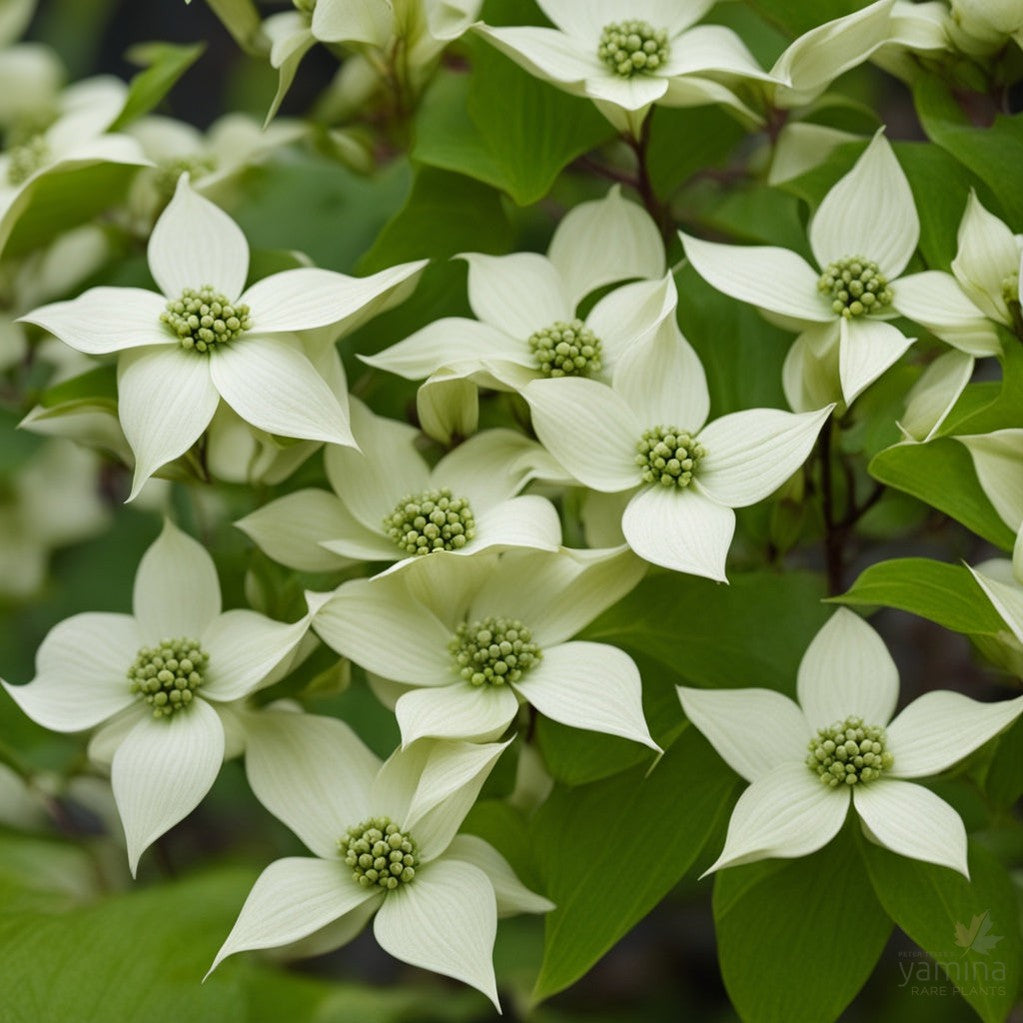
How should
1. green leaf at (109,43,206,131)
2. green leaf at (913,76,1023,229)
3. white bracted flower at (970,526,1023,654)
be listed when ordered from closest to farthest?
white bracted flower at (970,526,1023,654) < green leaf at (913,76,1023,229) < green leaf at (109,43,206,131)

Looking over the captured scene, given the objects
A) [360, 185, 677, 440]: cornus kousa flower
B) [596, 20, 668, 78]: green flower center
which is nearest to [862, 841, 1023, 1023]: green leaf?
[360, 185, 677, 440]: cornus kousa flower

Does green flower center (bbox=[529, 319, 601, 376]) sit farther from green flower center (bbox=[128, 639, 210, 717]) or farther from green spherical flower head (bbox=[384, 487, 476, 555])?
green flower center (bbox=[128, 639, 210, 717])

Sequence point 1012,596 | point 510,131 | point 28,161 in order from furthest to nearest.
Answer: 1. point 28,161
2. point 510,131
3. point 1012,596

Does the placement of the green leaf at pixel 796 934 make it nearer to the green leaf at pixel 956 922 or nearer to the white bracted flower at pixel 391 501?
the green leaf at pixel 956 922

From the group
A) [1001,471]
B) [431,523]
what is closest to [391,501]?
A: [431,523]

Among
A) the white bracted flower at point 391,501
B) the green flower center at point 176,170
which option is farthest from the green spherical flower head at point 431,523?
the green flower center at point 176,170

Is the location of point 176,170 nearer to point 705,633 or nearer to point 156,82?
point 156,82

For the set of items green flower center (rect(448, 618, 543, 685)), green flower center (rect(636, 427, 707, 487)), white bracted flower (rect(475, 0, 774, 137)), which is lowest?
green flower center (rect(448, 618, 543, 685))
